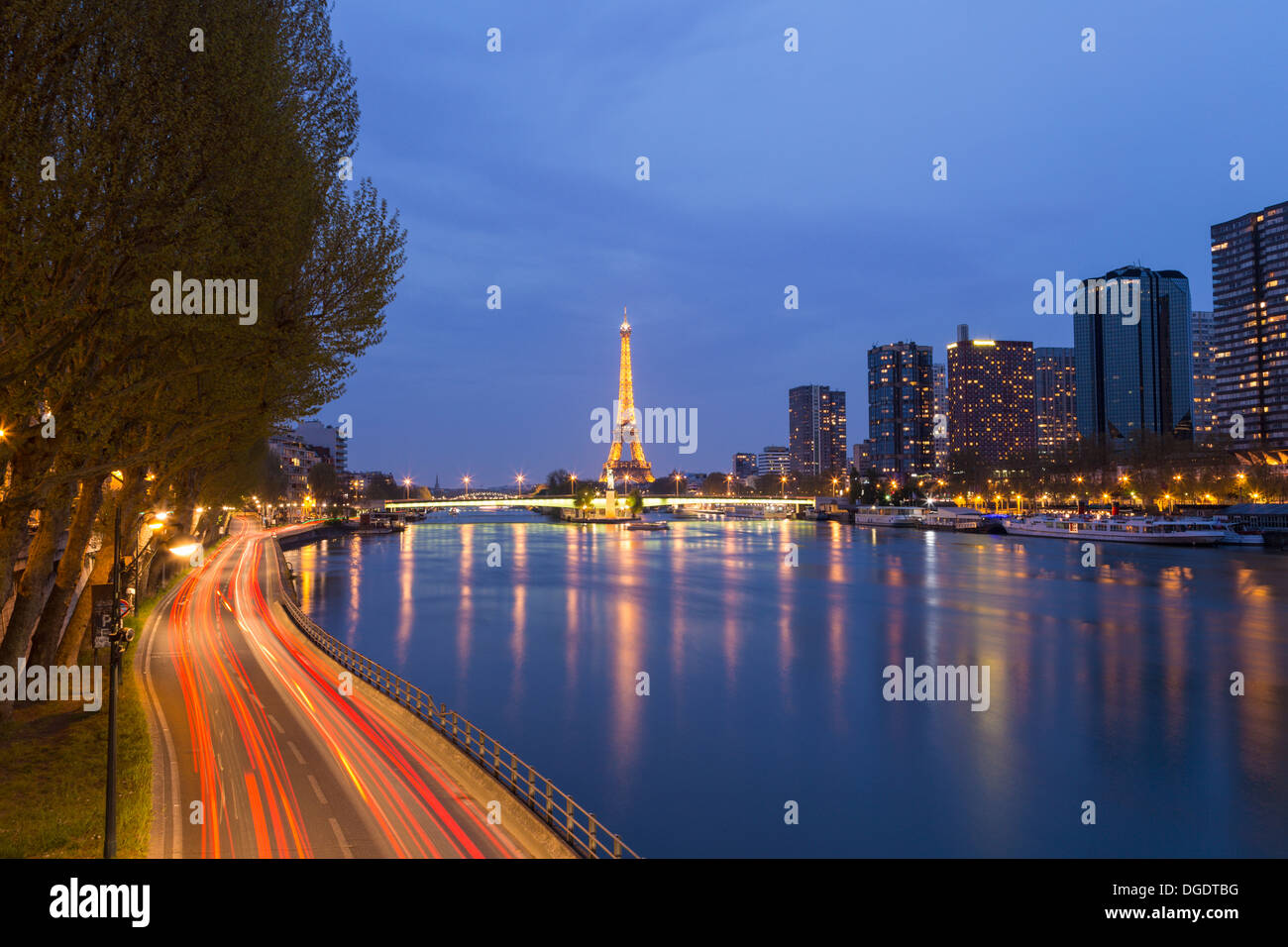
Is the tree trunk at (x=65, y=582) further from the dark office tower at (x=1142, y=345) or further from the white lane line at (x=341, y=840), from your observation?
the dark office tower at (x=1142, y=345)

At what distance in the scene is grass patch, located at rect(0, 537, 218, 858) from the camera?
11078 millimetres

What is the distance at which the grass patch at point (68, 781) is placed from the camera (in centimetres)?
1108

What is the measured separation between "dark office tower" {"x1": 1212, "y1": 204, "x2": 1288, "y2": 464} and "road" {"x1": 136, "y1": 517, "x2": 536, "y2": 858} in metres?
165

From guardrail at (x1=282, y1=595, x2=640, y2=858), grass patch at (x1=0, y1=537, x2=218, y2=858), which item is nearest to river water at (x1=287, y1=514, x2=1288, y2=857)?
guardrail at (x1=282, y1=595, x2=640, y2=858)

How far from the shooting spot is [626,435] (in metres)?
174

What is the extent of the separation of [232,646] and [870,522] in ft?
391

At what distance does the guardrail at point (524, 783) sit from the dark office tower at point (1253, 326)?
533 ft

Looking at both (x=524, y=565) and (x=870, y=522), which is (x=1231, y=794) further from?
(x=870, y=522)

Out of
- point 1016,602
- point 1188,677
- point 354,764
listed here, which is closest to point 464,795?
point 354,764

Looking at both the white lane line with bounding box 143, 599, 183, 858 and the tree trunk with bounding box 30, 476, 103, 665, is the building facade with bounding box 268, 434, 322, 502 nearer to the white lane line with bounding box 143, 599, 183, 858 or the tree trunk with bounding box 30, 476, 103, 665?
the white lane line with bounding box 143, 599, 183, 858

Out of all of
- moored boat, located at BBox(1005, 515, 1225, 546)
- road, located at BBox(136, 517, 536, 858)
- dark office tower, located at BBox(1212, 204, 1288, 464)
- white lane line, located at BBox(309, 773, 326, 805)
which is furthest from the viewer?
dark office tower, located at BBox(1212, 204, 1288, 464)

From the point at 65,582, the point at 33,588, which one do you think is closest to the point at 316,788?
the point at 33,588

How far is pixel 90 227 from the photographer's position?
1041cm

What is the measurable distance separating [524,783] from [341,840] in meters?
5.75
